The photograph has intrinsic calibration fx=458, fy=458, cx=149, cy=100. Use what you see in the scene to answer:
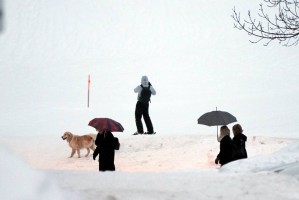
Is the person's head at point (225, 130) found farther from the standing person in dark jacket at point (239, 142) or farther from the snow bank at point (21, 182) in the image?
the snow bank at point (21, 182)

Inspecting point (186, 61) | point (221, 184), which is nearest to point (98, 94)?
point (186, 61)

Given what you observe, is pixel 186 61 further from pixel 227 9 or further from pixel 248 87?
pixel 227 9

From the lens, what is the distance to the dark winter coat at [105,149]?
277 inches

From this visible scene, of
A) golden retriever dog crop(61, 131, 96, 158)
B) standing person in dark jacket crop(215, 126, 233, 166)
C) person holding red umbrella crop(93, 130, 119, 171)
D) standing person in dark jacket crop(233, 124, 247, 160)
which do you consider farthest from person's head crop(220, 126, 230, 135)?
golden retriever dog crop(61, 131, 96, 158)

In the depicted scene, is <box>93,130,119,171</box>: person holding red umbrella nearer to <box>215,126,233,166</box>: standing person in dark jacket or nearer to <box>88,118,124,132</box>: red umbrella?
<box>88,118,124,132</box>: red umbrella

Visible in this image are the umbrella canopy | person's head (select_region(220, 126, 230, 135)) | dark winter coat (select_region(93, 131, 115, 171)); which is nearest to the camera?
person's head (select_region(220, 126, 230, 135))

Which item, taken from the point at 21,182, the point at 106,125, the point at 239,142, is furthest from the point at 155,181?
the point at 106,125

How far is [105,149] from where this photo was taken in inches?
278

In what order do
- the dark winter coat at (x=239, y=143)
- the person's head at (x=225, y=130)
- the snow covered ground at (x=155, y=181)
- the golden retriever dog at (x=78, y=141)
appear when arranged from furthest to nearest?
the golden retriever dog at (x=78, y=141) < the dark winter coat at (x=239, y=143) < the person's head at (x=225, y=130) < the snow covered ground at (x=155, y=181)

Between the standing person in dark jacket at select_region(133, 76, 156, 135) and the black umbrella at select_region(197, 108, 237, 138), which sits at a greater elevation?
the standing person in dark jacket at select_region(133, 76, 156, 135)

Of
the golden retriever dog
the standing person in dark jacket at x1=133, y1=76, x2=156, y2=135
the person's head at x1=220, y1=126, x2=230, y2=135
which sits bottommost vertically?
the golden retriever dog

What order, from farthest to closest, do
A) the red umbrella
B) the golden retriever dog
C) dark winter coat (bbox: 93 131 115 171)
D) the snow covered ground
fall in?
the golden retriever dog, the red umbrella, dark winter coat (bbox: 93 131 115 171), the snow covered ground

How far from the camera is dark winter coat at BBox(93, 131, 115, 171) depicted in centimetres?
704

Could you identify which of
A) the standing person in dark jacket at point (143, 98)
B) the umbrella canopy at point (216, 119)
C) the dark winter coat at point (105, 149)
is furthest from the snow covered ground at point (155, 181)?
the standing person in dark jacket at point (143, 98)
